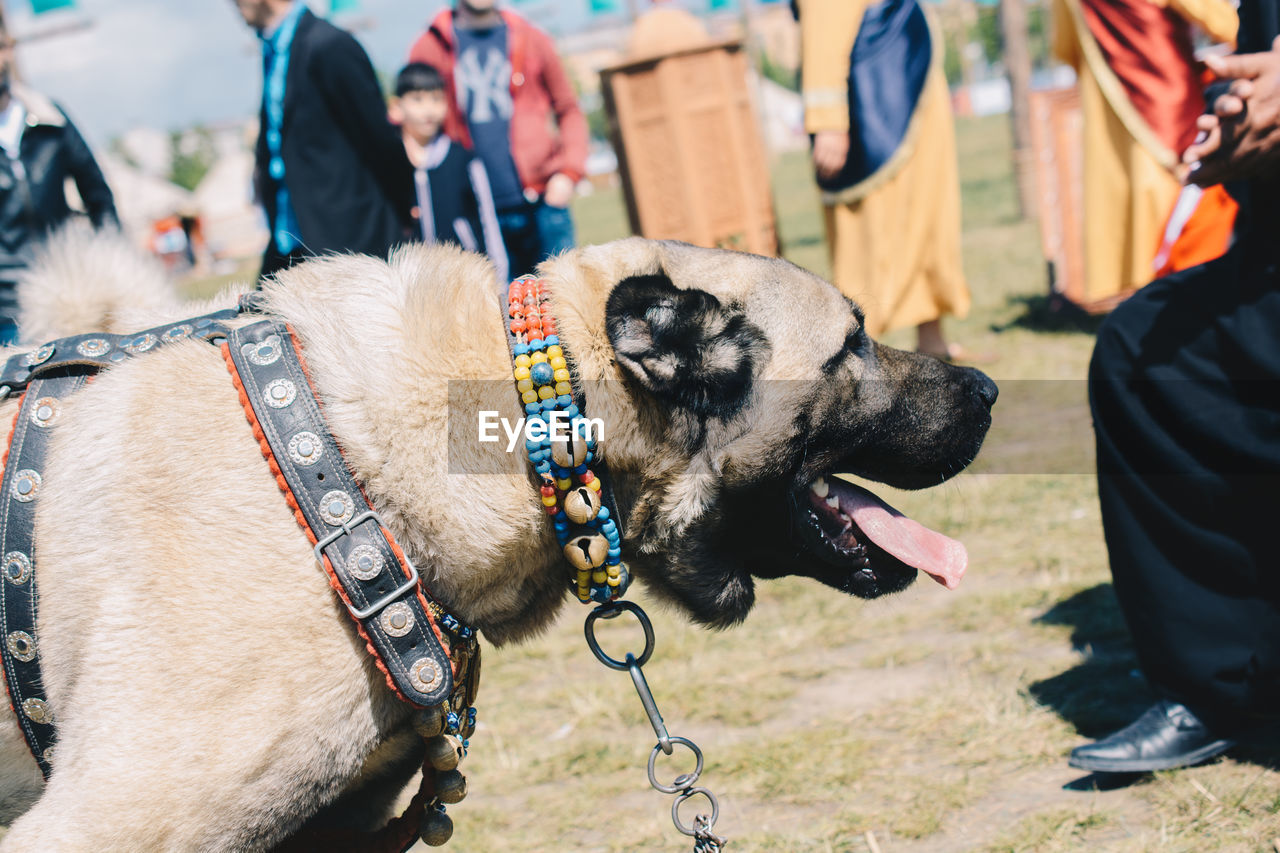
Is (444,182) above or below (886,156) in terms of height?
above

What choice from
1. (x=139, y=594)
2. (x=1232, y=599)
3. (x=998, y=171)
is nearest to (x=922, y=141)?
(x=1232, y=599)

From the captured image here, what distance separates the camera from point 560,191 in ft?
19.6

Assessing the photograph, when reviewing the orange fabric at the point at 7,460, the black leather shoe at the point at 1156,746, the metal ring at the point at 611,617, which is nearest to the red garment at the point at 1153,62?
the black leather shoe at the point at 1156,746

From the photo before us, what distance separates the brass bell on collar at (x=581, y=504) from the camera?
1936mm

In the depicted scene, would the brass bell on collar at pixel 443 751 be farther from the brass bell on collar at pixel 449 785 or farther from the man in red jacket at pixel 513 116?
the man in red jacket at pixel 513 116

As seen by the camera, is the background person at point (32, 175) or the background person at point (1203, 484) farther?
the background person at point (32, 175)

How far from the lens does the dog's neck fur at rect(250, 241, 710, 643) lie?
75.5 inches

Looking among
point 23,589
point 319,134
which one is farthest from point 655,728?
point 319,134

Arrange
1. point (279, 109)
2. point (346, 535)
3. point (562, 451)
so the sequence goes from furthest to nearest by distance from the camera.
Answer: point (279, 109)
point (562, 451)
point (346, 535)

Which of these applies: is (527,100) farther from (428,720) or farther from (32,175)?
(428,720)

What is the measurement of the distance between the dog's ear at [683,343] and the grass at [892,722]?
2.07ft

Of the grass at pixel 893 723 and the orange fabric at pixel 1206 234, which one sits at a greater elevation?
the orange fabric at pixel 1206 234

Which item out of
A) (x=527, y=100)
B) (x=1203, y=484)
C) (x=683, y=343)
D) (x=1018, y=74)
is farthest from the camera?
(x=1018, y=74)

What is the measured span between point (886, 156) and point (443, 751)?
548 centimetres
